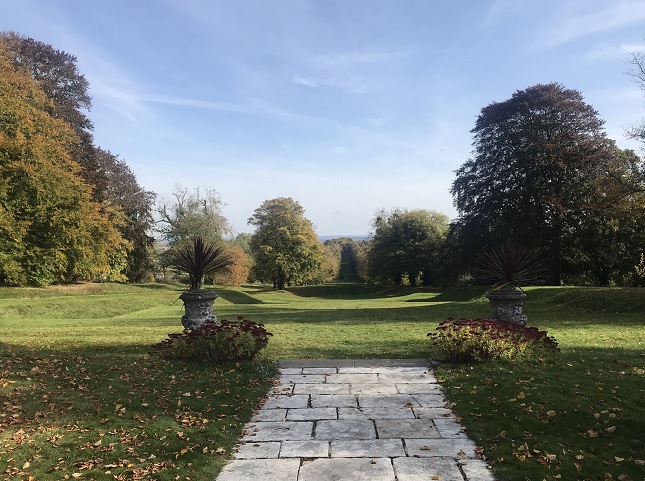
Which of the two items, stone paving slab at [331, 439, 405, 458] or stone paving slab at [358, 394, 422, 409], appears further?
stone paving slab at [358, 394, 422, 409]

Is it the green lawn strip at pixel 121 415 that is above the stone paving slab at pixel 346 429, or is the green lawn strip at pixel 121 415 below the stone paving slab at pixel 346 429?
above

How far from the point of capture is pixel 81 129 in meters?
29.3

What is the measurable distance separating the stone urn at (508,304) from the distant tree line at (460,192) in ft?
31.9

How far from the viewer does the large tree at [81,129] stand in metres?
25.8

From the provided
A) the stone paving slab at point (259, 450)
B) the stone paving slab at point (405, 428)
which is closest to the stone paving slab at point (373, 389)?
the stone paving slab at point (405, 428)

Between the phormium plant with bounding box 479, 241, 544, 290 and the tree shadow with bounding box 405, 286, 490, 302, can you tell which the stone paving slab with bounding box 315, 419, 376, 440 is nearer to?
the phormium plant with bounding box 479, 241, 544, 290

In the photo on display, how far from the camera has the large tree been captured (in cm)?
2581

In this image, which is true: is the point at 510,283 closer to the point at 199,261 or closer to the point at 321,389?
the point at 321,389

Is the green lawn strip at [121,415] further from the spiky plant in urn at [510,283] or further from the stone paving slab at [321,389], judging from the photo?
the spiky plant in urn at [510,283]

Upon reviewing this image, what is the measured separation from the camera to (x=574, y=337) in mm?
10773

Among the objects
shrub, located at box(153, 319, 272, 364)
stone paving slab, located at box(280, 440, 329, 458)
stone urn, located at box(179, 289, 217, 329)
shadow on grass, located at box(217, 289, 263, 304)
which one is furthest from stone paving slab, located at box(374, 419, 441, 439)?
shadow on grass, located at box(217, 289, 263, 304)

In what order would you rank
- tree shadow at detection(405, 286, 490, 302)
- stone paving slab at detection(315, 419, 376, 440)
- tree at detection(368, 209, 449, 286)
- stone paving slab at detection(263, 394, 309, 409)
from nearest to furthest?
stone paving slab at detection(315, 419, 376, 440)
stone paving slab at detection(263, 394, 309, 409)
tree shadow at detection(405, 286, 490, 302)
tree at detection(368, 209, 449, 286)

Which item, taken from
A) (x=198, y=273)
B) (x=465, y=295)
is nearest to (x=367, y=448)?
(x=198, y=273)

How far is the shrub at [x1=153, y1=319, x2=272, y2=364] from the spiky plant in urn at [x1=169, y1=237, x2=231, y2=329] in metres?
0.97
